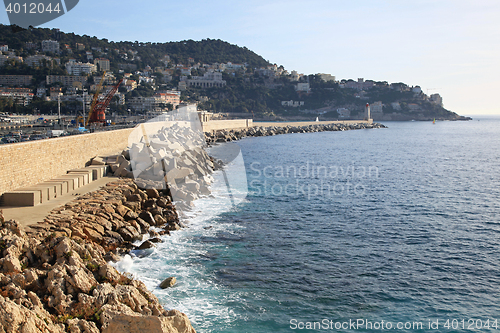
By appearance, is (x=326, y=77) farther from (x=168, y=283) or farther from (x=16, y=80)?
(x=168, y=283)

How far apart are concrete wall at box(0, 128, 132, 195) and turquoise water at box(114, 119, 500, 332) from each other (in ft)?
16.0

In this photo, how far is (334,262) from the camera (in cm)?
1019

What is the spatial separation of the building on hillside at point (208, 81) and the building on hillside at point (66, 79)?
56847 mm

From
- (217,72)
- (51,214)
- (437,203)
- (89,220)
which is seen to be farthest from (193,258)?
(217,72)

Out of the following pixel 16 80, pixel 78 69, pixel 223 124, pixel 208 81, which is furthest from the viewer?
pixel 208 81

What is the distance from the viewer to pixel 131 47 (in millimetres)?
171500

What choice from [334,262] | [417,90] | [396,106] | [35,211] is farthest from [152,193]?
[417,90]

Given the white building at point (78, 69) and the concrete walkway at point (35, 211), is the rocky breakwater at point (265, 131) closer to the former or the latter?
the concrete walkway at point (35, 211)

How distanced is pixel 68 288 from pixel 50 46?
13655 cm

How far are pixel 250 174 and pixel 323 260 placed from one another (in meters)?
15.3

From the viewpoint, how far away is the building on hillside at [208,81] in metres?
152

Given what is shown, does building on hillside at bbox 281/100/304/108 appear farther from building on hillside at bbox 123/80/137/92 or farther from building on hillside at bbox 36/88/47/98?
building on hillside at bbox 36/88/47/98

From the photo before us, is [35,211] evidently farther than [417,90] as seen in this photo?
No

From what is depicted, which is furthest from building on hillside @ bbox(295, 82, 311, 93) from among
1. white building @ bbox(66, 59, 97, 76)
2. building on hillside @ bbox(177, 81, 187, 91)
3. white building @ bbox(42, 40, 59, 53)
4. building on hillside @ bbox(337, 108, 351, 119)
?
white building @ bbox(42, 40, 59, 53)
